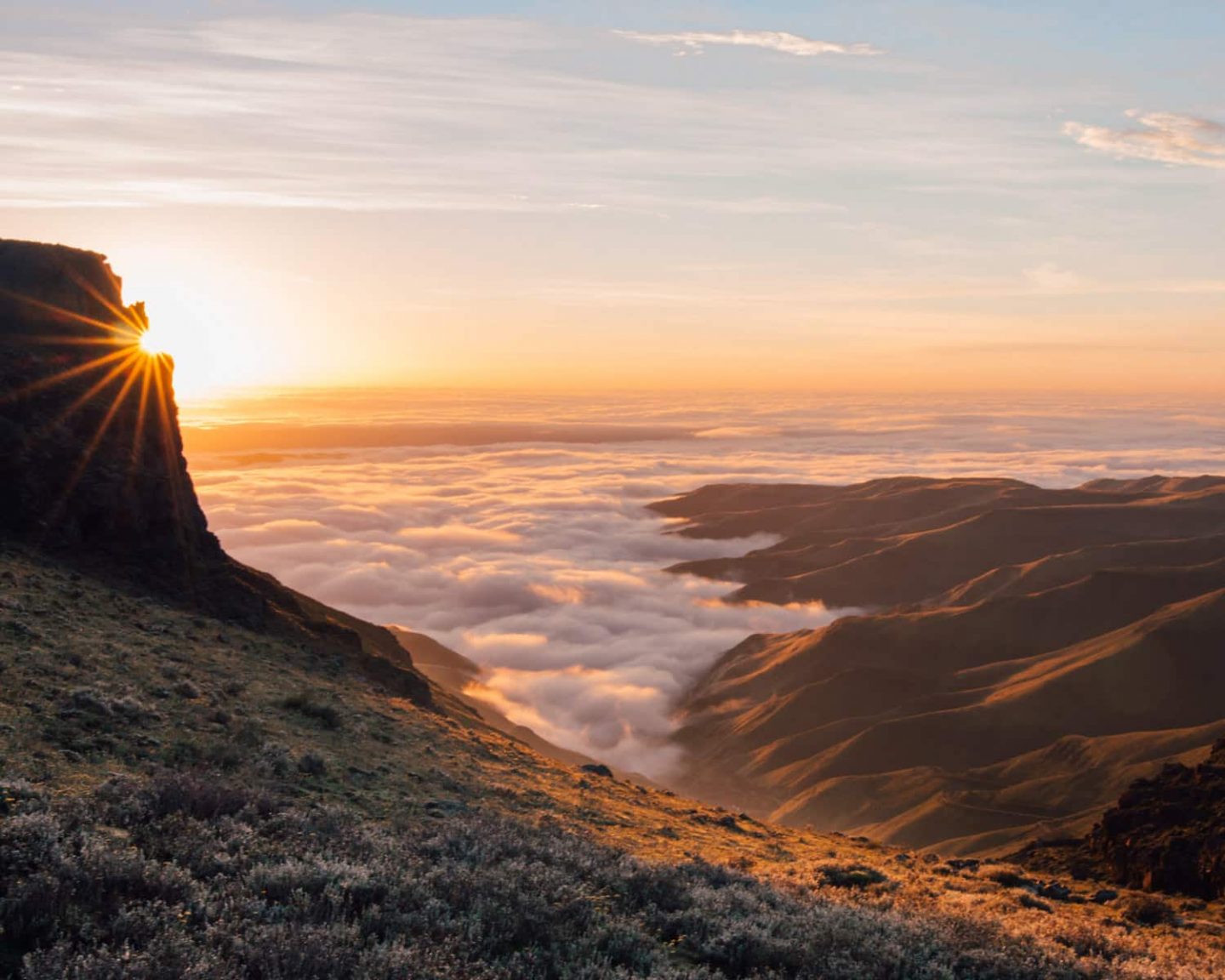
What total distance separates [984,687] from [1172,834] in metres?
72.4

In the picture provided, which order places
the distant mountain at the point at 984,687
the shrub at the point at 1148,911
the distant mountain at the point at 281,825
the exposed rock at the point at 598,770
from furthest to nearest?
1. the distant mountain at the point at 984,687
2. the exposed rock at the point at 598,770
3. the shrub at the point at 1148,911
4. the distant mountain at the point at 281,825

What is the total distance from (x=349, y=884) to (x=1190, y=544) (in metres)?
132

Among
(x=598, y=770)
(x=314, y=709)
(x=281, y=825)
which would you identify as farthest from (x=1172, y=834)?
(x=281, y=825)

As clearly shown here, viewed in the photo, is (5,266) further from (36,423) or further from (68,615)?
(68,615)

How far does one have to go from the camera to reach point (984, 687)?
88.2 meters

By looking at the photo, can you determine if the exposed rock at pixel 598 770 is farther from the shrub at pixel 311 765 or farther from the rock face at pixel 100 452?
the shrub at pixel 311 765

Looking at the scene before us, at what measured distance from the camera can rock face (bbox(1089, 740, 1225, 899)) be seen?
19.0 meters

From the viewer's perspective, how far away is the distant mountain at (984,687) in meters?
63.4

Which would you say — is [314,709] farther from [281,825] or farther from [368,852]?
[368,852]

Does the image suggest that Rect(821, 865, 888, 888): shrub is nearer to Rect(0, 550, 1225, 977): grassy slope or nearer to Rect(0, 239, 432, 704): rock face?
Rect(0, 550, 1225, 977): grassy slope

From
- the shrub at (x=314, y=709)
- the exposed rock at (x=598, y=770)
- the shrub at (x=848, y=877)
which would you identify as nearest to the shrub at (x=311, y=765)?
the shrub at (x=314, y=709)

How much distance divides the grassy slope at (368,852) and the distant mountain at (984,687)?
43.6 m

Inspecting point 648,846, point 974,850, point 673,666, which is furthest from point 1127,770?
point 673,666

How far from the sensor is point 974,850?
51438mm
